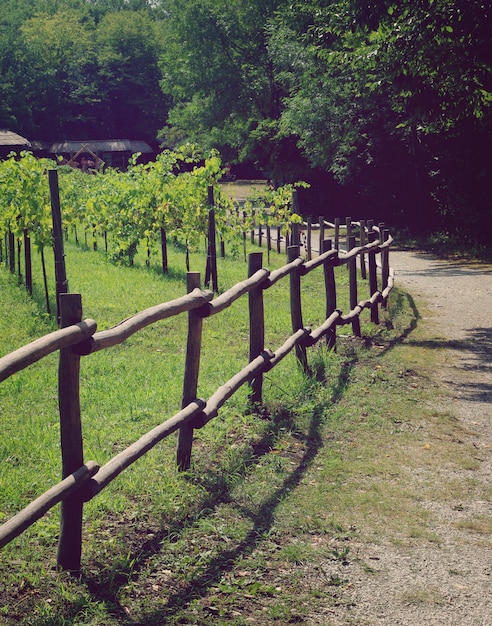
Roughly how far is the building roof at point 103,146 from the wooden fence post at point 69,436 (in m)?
55.6

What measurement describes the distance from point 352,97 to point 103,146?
38.7 m

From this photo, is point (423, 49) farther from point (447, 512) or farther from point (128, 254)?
point (447, 512)

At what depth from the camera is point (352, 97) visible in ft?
79.7

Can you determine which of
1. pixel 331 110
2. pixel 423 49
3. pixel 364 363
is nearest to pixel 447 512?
pixel 364 363

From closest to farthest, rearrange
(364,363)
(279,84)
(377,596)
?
1. (377,596)
2. (364,363)
3. (279,84)

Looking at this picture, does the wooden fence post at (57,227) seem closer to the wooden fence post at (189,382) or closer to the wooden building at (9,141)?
the wooden fence post at (189,382)

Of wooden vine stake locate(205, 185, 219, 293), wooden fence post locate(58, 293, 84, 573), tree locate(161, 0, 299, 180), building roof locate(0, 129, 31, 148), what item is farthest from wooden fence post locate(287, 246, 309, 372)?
building roof locate(0, 129, 31, 148)

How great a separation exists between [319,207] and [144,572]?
26.3 m

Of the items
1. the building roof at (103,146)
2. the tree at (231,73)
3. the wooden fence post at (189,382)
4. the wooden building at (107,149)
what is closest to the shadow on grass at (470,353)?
the wooden fence post at (189,382)

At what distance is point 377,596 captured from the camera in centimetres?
406

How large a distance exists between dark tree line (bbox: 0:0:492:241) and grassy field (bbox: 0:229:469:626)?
507cm

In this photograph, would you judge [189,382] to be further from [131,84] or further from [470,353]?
[131,84]

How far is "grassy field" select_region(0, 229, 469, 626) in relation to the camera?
4000mm

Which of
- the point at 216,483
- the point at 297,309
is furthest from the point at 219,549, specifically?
the point at 297,309
